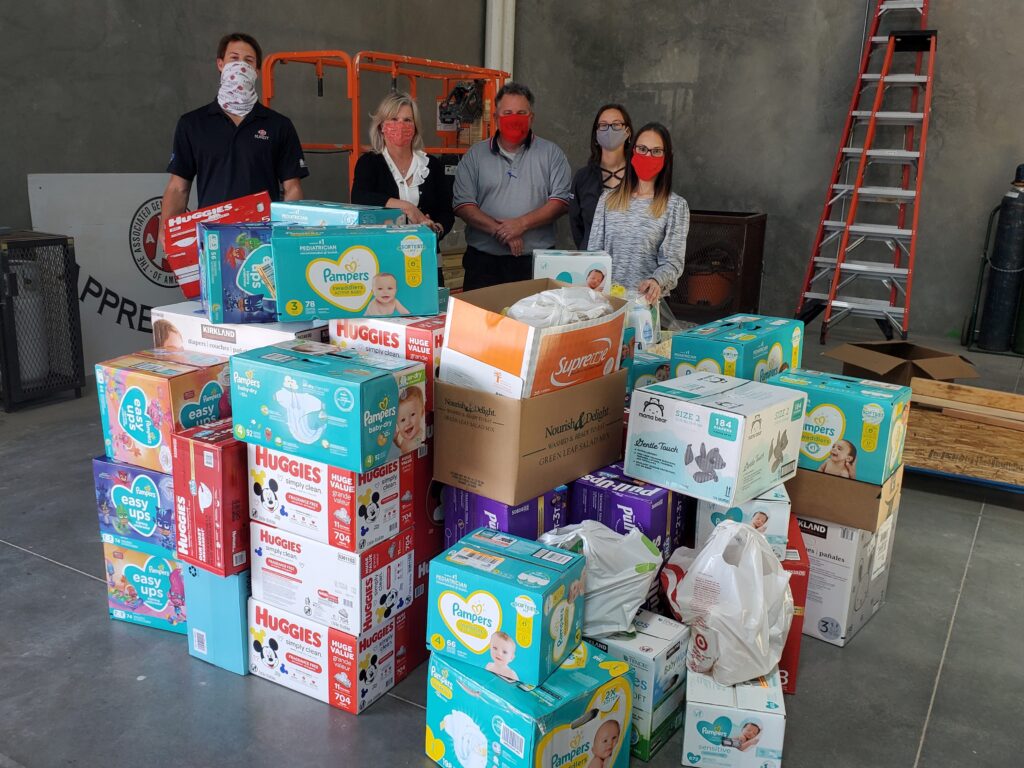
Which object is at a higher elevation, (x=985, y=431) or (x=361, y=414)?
(x=361, y=414)

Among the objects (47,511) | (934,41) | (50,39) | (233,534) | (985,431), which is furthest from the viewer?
(934,41)

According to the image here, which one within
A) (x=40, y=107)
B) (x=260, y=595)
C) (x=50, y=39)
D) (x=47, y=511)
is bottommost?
(x=47, y=511)

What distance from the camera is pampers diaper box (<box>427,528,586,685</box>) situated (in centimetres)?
167

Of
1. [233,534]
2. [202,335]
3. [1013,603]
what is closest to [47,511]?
[202,335]

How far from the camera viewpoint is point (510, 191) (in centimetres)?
376

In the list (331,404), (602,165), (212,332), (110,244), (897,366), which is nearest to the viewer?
(331,404)

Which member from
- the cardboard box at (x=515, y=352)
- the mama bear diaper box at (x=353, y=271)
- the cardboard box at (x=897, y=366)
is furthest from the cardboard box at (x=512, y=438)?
the cardboard box at (x=897, y=366)

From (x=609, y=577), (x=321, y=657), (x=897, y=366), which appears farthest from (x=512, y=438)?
(x=897, y=366)

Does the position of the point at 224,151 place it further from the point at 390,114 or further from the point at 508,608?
the point at 508,608

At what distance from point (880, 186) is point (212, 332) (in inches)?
222

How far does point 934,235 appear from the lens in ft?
21.0

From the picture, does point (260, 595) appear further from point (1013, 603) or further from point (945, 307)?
point (945, 307)

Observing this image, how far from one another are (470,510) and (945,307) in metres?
5.53

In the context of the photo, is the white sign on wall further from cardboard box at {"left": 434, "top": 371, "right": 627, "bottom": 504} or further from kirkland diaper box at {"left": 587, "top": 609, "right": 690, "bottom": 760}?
kirkland diaper box at {"left": 587, "top": 609, "right": 690, "bottom": 760}
